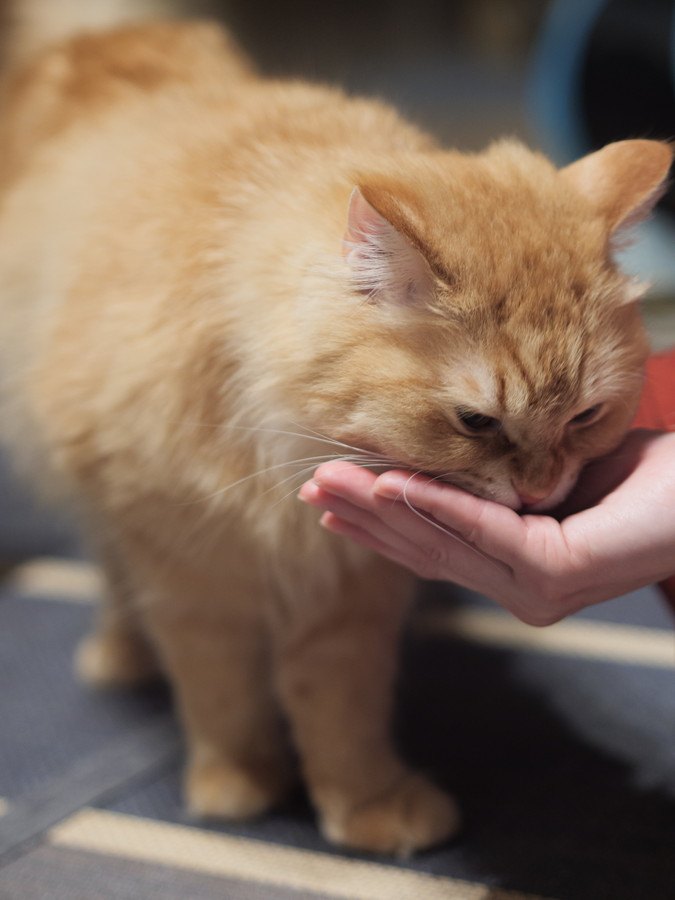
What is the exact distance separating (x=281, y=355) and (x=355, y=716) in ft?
1.85

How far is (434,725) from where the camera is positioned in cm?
153

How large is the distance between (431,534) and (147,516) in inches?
16.2

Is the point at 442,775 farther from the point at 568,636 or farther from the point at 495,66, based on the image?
the point at 495,66

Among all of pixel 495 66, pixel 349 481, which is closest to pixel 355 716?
pixel 349 481

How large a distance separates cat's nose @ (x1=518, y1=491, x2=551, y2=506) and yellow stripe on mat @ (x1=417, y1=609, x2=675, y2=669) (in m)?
0.73

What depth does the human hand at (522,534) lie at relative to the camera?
3.16ft

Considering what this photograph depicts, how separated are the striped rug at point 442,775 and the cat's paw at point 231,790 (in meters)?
0.02

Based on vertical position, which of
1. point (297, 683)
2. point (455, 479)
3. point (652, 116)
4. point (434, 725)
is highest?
point (652, 116)

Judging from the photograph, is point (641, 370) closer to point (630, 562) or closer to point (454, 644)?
point (630, 562)

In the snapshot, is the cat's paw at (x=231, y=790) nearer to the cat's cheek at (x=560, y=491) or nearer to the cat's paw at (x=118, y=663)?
the cat's paw at (x=118, y=663)

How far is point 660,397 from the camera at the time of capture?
4.31 ft

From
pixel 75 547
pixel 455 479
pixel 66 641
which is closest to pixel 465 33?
pixel 75 547

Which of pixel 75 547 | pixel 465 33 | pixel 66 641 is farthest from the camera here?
pixel 465 33

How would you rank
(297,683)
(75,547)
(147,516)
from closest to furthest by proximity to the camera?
(147,516) < (297,683) < (75,547)
